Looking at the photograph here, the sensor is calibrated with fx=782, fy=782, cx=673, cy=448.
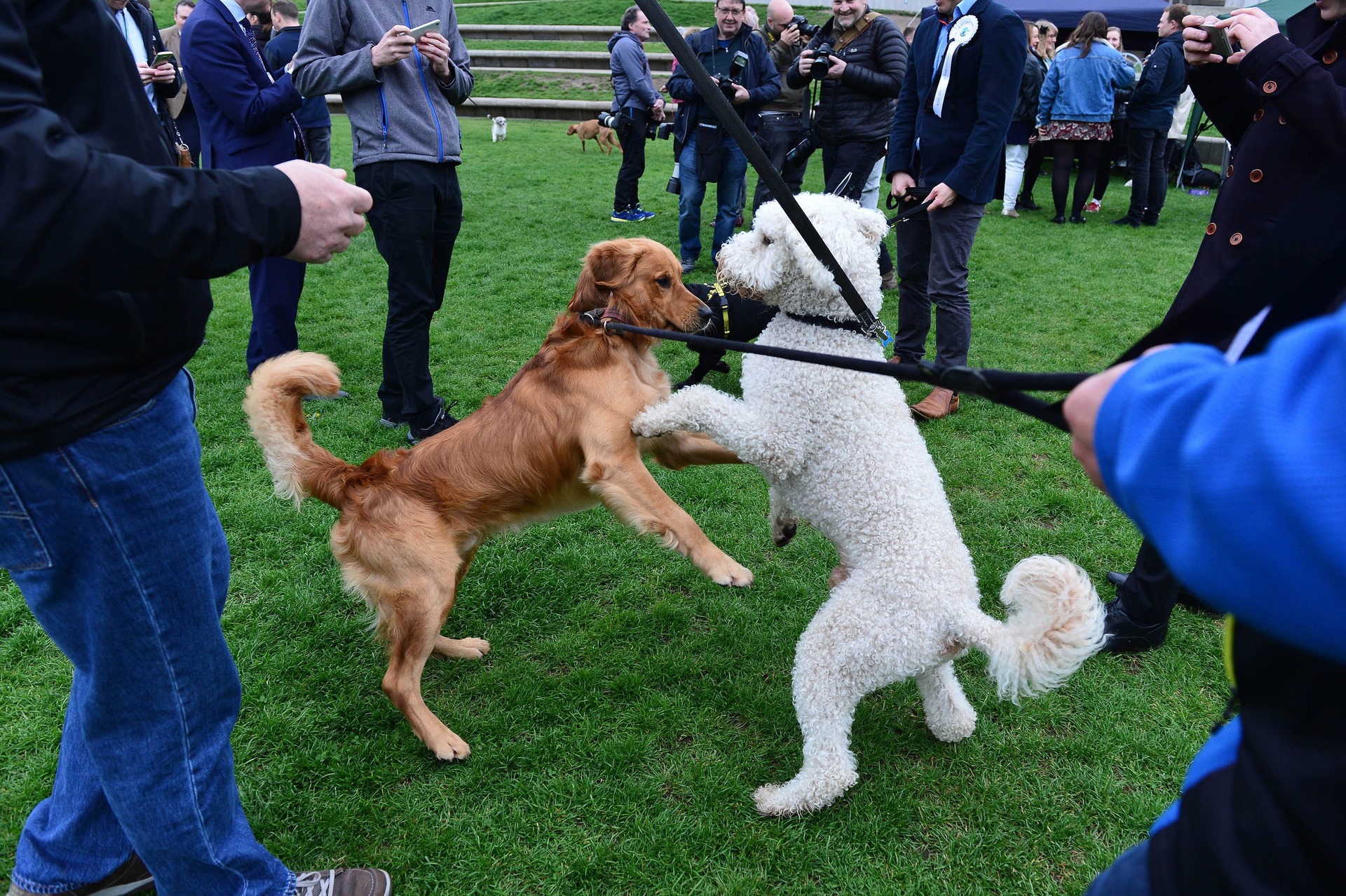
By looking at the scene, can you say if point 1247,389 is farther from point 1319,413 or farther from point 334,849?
point 334,849

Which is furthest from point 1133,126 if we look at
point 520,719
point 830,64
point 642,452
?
point 520,719

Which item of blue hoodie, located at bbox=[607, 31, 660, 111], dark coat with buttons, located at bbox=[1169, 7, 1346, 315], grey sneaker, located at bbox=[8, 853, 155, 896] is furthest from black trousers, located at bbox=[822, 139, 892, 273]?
grey sneaker, located at bbox=[8, 853, 155, 896]

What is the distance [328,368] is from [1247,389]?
258 centimetres

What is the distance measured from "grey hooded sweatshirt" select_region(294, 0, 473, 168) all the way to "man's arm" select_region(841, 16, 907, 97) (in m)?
3.71

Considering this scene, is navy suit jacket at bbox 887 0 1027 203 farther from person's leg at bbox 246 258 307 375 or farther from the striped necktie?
person's leg at bbox 246 258 307 375

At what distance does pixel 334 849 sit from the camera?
2.48 metres

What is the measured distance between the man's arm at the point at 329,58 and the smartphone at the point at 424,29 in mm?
243

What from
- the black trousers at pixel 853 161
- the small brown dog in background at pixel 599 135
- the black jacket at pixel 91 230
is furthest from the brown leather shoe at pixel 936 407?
the small brown dog in background at pixel 599 135

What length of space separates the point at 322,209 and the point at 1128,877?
5.58 feet

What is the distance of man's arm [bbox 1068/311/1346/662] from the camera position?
665 millimetres

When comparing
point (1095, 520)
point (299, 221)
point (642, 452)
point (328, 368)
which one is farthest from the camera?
point (1095, 520)

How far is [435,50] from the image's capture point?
4.23 metres

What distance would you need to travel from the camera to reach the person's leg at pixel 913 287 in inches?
213

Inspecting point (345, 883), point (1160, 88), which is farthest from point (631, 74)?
point (345, 883)
